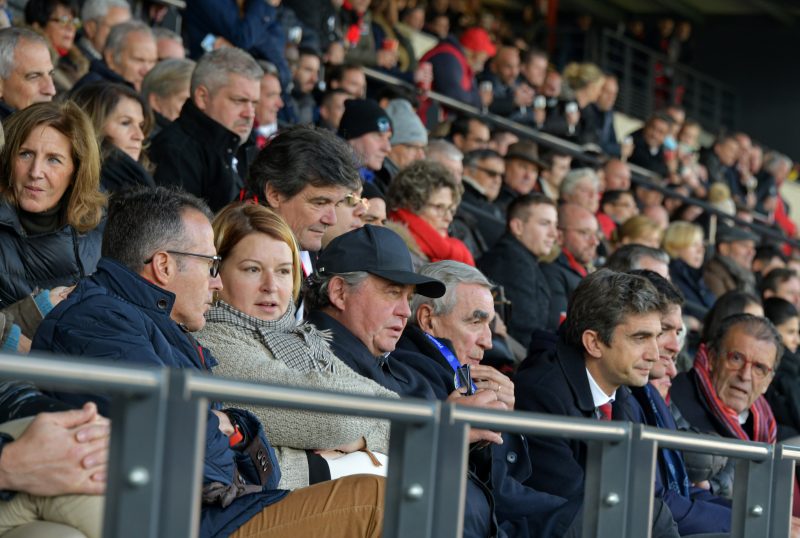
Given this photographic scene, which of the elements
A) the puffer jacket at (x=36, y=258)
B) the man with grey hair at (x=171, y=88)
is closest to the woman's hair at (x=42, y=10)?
the man with grey hair at (x=171, y=88)

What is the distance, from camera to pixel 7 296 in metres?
4.32

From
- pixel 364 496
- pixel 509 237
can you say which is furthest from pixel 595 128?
pixel 364 496

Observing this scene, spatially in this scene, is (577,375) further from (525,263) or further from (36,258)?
(525,263)

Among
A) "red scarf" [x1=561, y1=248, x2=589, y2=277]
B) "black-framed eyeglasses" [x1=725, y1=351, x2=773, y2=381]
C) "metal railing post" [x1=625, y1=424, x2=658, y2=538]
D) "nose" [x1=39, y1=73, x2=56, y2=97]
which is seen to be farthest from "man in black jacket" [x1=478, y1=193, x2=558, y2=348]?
"metal railing post" [x1=625, y1=424, x2=658, y2=538]

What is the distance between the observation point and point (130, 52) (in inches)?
300

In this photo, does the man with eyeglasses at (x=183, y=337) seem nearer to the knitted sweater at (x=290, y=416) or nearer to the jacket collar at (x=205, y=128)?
the knitted sweater at (x=290, y=416)

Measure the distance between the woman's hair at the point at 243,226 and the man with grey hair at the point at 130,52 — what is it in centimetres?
347

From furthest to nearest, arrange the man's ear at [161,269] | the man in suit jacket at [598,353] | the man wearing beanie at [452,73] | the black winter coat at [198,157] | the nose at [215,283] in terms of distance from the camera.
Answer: the man wearing beanie at [452,73] → the black winter coat at [198,157] → the man in suit jacket at [598,353] → the nose at [215,283] → the man's ear at [161,269]

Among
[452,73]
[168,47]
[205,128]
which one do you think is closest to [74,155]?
[205,128]

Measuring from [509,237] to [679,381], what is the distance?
146 centimetres

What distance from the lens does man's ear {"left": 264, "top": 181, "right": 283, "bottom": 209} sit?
205 inches

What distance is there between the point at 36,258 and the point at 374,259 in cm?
105

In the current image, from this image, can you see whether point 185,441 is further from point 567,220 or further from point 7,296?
point 567,220

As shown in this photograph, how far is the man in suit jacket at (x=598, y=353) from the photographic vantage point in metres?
5.10
